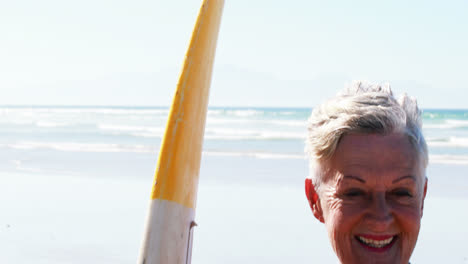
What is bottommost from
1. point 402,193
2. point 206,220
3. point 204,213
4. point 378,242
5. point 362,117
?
point 378,242

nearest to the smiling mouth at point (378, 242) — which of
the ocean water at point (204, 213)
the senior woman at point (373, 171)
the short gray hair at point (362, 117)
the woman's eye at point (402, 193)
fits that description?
the senior woman at point (373, 171)

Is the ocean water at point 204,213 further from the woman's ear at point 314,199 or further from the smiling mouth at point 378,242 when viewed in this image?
the smiling mouth at point 378,242

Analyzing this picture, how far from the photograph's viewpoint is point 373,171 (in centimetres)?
142

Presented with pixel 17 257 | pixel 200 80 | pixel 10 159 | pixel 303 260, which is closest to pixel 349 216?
pixel 200 80

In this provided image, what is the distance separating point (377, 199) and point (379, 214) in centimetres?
4

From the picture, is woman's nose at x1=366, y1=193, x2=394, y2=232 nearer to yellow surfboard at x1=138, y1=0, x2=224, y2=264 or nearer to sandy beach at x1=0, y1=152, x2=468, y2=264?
yellow surfboard at x1=138, y1=0, x2=224, y2=264

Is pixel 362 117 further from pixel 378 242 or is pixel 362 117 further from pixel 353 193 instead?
pixel 378 242

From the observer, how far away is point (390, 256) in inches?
56.3

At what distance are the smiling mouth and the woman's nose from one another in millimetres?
40

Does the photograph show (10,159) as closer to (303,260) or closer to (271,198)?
(271,198)

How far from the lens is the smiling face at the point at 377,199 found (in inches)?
55.7

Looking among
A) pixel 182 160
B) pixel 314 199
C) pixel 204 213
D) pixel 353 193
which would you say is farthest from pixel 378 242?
pixel 204 213

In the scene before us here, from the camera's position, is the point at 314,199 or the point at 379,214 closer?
the point at 379,214

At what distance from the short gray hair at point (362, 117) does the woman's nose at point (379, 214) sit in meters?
0.15
